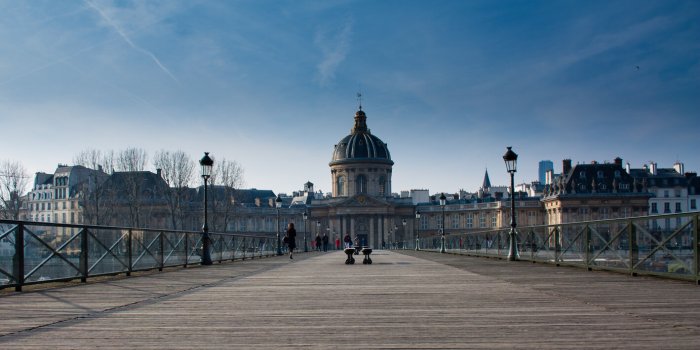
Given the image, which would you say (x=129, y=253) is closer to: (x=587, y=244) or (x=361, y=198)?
(x=587, y=244)

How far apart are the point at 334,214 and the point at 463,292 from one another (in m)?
125

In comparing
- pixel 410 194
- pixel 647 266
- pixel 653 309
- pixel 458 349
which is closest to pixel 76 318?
pixel 458 349

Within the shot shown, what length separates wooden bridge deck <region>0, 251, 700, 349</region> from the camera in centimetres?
633

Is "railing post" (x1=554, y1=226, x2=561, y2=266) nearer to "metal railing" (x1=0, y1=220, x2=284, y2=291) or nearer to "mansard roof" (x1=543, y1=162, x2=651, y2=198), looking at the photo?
"metal railing" (x1=0, y1=220, x2=284, y2=291)

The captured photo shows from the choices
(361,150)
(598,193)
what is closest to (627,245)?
(598,193)

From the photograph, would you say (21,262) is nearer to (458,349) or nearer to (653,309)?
(458,349)

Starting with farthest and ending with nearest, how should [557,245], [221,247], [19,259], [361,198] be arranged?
[361,198]
[221,247]
[557,245]
[19,259]

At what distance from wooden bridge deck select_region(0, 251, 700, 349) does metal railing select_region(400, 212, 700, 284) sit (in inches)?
19.6

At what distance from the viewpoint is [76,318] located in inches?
320

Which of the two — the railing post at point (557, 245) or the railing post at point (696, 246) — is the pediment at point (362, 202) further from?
the railing post at point (696, 246)

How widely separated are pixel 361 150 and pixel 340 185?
850cm

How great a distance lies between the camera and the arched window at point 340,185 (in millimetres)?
136050

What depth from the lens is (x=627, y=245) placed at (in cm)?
1434

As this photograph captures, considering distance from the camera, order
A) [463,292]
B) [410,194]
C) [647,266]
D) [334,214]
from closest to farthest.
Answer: [463,292] < [647,266] < [334,214] < [410,194]
